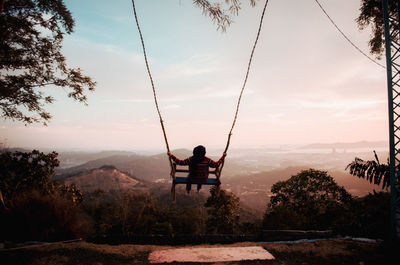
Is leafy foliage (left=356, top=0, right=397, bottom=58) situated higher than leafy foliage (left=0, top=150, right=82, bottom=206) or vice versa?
leafy foliage (left=356, top=0, right=397, bottom=58)

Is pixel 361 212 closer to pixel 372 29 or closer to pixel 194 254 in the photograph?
pixel 194 254

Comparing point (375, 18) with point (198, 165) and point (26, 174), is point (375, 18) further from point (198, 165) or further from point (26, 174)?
point (26, 174)

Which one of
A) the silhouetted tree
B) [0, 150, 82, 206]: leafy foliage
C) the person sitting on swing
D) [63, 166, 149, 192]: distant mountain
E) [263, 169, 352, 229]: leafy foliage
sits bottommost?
[63, 166, 149, 192]: distant mountain

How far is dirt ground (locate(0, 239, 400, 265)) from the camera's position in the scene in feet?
14.5

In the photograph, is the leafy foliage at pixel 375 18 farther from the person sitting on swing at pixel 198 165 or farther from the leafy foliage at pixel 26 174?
the leafy foliage at pixel 26 174

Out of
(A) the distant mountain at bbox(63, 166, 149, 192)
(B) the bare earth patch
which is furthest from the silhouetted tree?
(A) the distant mountain at bbox(63, 166, 149, 192)

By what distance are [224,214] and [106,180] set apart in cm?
6397

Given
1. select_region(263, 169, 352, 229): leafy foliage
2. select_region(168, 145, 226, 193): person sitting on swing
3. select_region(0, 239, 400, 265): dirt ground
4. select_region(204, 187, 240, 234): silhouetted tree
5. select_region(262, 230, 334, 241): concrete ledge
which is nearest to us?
select_region(0, 239, 400, 265): dirt ground

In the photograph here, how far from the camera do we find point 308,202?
10.5m

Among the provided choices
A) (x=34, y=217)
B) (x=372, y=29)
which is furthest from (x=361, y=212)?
(x=34, y=217)

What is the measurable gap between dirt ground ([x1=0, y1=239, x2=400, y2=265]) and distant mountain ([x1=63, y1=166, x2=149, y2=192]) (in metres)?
59.4

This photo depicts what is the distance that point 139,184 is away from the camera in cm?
7219

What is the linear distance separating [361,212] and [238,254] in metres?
4.64

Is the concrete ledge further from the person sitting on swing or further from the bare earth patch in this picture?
the person sitting on swing
